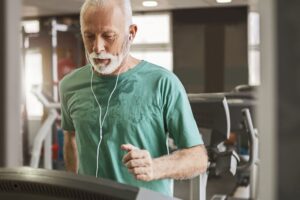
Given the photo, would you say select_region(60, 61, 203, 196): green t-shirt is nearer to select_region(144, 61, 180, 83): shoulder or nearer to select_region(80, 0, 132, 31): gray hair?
select_region(144, 61, 180, 83): shoulder

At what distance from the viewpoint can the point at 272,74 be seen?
1254mm

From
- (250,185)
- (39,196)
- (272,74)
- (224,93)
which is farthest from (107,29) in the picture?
(39,196)

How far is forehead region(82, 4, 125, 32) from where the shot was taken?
1.44 m

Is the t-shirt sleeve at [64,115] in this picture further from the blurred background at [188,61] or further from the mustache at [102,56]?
the mustache at [102,56]

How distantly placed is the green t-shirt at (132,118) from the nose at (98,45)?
0.07 metres

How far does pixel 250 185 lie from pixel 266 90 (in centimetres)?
36

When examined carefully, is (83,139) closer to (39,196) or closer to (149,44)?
(149,44)

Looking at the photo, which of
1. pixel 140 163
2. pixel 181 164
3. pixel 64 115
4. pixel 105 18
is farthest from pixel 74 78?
pixel 181 164

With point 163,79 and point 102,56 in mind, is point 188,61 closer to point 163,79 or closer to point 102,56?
point 163,79

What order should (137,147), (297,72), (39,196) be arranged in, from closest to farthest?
1. (39,196)
2. (297,72)
3. (137,147)

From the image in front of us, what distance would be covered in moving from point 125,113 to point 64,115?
10.5 inches

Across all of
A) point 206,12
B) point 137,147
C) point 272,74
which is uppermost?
point 206,12

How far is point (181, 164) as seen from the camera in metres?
1.41

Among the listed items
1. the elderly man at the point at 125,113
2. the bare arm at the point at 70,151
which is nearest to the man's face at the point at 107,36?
the elderly man at the point at 125,113
